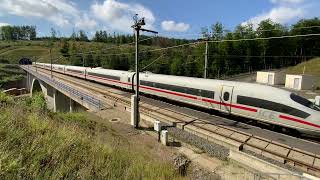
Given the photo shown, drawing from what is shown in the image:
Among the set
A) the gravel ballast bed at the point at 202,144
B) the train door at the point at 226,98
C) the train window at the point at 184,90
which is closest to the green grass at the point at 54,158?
the gravel ballast bed at the point at 202,144

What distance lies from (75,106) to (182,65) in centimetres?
5026

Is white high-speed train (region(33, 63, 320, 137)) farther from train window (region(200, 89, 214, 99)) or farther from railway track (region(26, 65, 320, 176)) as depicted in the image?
railway track (region(26, 65, 320, 176))

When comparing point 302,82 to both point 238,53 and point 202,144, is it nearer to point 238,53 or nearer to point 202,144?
point 202,144

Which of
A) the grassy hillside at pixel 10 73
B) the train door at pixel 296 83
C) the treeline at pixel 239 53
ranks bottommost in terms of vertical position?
the grassy hillside at pixel 10 73

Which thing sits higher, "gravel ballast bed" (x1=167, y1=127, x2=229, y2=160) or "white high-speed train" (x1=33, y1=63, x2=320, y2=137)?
"white high-speed train" (x1=33, y1=63, x2=320, y2=137)

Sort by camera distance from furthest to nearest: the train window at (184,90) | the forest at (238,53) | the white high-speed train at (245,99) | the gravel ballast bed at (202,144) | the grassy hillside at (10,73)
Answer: the grassy hillside at (10,73) → the forest at (238,53) → the train window at (184,90) → the white high-speed train at (245,99) → the gravel ballast bed at (202,144)

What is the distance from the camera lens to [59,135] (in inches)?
325

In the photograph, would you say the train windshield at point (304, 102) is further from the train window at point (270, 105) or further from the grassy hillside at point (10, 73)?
the grassy hillside at point (10, 73)

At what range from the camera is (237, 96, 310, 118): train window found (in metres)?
15.7

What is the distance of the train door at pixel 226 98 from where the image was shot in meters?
20.0

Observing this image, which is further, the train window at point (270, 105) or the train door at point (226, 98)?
the train door at point (226, 98)

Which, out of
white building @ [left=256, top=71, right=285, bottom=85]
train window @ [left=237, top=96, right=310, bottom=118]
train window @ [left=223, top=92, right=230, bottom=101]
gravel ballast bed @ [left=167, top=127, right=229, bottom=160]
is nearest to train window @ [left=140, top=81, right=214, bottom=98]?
train window @ [left=223, top=92, right=230, bottom=101]

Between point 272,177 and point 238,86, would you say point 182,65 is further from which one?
point 272,177

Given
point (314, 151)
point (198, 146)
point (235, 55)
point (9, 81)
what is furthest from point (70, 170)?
point (9, 81)
